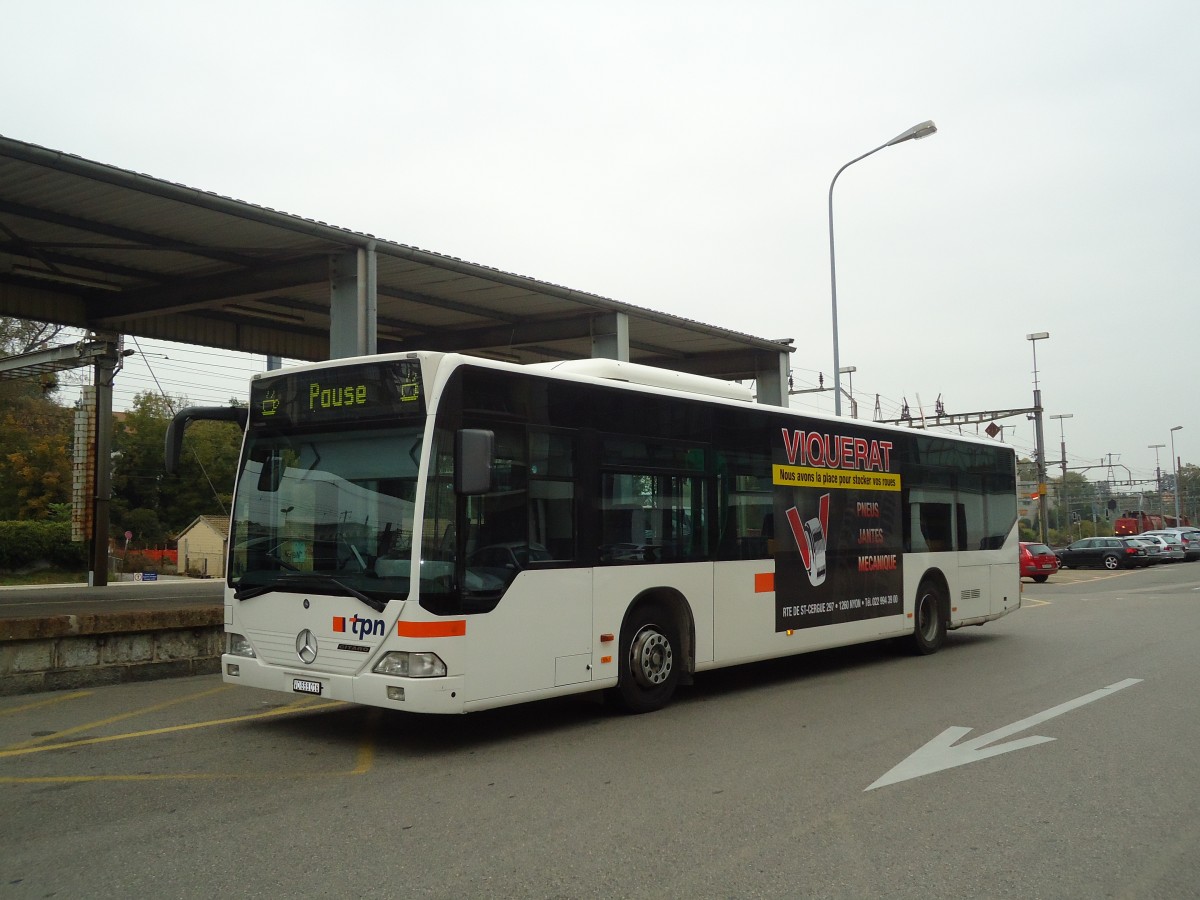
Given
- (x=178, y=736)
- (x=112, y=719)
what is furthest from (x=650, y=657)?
(x=112, y=719)

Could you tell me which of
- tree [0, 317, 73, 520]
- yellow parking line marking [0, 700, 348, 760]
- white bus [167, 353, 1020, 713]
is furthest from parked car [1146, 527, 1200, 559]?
tree [0, 317, 73, 520]

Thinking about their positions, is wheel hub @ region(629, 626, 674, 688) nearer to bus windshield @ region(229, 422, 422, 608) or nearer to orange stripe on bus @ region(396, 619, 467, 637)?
orange stripe on bus @ region(396, 619, 467, 637)

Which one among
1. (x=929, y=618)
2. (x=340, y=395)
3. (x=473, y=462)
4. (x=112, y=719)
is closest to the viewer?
(x=473, y=462)

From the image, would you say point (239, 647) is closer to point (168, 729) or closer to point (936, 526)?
point (168, 729)

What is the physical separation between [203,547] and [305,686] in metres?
55.7

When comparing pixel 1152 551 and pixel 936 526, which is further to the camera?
pixel 1152 551

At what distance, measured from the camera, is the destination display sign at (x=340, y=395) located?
25.1 feet

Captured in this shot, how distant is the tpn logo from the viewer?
291 inches

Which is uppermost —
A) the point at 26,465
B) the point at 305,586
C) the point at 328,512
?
the point at 26,465

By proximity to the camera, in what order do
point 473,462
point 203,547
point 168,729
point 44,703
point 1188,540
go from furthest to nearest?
point 203,547 → point 1188,540 → point 44,703 → point 168,729 → point 473,462

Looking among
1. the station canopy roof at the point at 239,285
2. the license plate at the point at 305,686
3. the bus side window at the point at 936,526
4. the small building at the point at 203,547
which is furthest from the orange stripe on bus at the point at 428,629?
the small building at the point at 203,547

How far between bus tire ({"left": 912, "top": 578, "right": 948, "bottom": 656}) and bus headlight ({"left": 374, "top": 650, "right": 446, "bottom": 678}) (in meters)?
7.78

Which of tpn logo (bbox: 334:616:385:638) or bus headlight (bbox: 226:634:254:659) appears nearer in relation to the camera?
tpn logo (bbox: 334:616:385:638)

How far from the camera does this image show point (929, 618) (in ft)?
45.0
